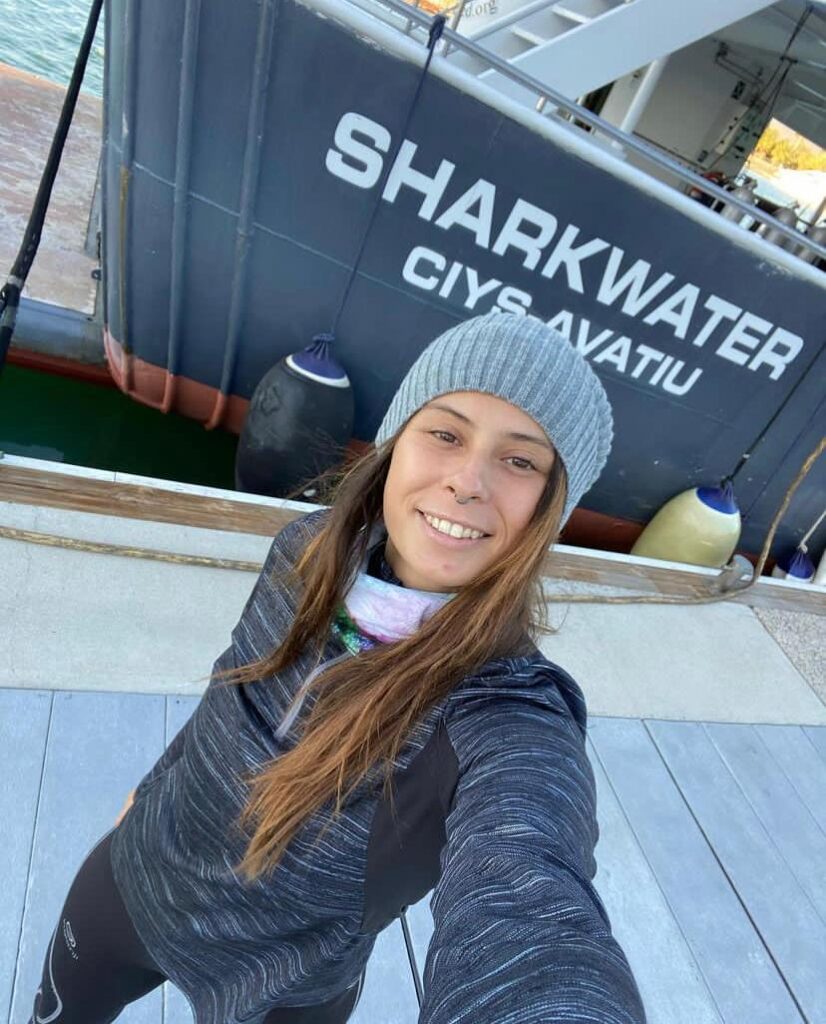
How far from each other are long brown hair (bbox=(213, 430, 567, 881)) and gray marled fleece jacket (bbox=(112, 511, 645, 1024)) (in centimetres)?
2

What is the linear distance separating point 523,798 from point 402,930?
3.83 feet

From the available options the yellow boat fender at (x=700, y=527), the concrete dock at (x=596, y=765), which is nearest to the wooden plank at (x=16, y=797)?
the concrete dock at (x=596, y=765)

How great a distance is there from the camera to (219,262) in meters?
3.21

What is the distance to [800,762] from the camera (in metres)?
2.69

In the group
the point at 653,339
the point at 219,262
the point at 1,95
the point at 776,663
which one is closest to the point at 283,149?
the point at 219,262

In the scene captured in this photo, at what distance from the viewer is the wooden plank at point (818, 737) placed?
2.79m

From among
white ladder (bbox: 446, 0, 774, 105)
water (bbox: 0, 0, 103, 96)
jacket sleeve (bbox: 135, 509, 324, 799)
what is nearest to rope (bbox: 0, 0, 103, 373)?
white ladder (bbox: 446, 0, 774, 105)

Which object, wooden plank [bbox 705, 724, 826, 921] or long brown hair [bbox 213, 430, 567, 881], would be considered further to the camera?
wooden plank [bbox 705, 724, 826, 921]

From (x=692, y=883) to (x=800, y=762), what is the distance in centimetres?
84

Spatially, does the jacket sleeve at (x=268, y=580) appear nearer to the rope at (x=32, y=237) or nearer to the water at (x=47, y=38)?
the rope at (x=32, y=237)

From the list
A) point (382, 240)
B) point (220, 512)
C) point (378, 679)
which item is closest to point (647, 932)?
→ point (378, 679)

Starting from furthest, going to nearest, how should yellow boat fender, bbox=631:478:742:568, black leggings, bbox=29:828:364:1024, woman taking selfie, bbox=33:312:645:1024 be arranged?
1. yellow boat fender, bbox=631:478:742:568
2. black leggings, bbox=29:828:364:1024
3. woman taking selfie, bbox=33:312:645:1024

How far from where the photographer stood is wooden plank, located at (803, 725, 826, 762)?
110 inches

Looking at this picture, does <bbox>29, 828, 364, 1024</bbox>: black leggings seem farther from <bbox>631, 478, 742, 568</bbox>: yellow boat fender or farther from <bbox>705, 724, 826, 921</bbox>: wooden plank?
<bbox>631, 478, 742, 568</bbox>: yellow boat fender
